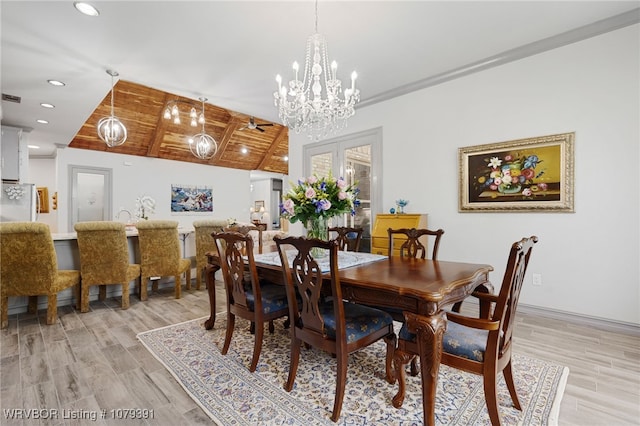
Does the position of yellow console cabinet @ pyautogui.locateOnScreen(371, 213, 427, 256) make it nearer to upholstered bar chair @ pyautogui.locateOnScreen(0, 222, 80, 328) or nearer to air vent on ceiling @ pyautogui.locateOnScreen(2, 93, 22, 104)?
upholstered bar chair @ pyautogui.locateOnScreen(0, 222, 80, 328)

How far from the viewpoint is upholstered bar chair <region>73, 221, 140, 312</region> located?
3348 mm

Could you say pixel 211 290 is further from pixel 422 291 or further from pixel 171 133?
pixel 171 133

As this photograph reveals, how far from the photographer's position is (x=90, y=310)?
3.48 m

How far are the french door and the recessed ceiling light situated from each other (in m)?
2.79

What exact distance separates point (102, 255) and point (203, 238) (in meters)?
1.23

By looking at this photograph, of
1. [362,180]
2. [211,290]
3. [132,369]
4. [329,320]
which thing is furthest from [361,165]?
[132,369]

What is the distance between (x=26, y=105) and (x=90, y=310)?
3334 mm

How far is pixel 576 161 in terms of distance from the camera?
290cm

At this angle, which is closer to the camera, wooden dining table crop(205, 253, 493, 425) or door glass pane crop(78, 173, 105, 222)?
wooden dining table crop(205, 253, 493, 425)

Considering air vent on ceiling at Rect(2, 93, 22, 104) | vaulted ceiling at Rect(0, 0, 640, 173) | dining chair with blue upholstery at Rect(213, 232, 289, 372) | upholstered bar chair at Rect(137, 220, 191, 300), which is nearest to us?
dining chair with blue upholstery at Rect(213, 232, 289, 372)

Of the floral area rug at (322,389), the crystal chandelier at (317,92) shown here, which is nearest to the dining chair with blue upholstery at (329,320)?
the floral area rug at (322,389)

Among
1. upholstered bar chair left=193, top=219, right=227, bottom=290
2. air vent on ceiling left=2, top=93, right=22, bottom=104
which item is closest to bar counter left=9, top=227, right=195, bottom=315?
upholstered bar chair left=193, top=219, right=227, bottom=290

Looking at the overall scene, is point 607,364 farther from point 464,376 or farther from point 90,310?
point 90,310

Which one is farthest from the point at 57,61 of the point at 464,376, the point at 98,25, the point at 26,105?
the point at 464,376
